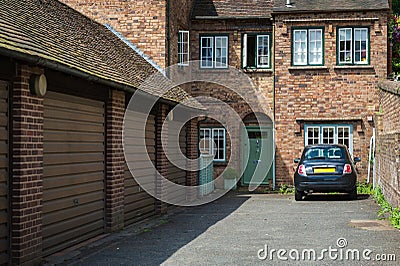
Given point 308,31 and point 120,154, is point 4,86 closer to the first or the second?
point 120,154

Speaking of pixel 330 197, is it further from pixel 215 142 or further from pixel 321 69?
pixel 215 142

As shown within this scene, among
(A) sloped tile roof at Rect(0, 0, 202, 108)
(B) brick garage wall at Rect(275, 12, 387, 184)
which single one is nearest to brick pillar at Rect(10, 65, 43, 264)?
(A) sloped tile roof at Rect(0, 0, 202, 108)

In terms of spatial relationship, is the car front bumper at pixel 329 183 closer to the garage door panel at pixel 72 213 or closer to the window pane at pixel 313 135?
the window pane at pixel 313 135

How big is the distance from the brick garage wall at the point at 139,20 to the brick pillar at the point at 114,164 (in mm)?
9010

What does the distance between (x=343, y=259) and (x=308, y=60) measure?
15.9 metres

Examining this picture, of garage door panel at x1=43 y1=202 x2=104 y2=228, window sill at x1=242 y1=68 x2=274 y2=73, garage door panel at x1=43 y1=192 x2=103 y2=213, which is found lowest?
garage door panel at x1=43 y1=202 x2=104 y2=228

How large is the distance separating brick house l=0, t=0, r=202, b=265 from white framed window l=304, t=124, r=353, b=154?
9.90 metres

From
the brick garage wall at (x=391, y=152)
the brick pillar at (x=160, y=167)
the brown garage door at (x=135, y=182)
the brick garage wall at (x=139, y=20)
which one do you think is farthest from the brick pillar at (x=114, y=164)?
the brick garage wall at (x=139, y=20)

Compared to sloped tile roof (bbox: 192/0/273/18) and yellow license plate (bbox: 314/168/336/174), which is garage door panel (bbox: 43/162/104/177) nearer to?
yellow license plate (bbox: 314/168/336/174)

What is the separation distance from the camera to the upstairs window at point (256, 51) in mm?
25438

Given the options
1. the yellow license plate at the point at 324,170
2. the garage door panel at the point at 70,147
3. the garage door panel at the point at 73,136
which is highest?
the garage door panel at the point at 73,136

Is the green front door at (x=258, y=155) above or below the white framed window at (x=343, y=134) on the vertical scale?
below

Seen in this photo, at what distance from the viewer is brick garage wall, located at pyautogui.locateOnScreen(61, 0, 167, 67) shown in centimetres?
2175

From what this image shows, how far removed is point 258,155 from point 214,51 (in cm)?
435
